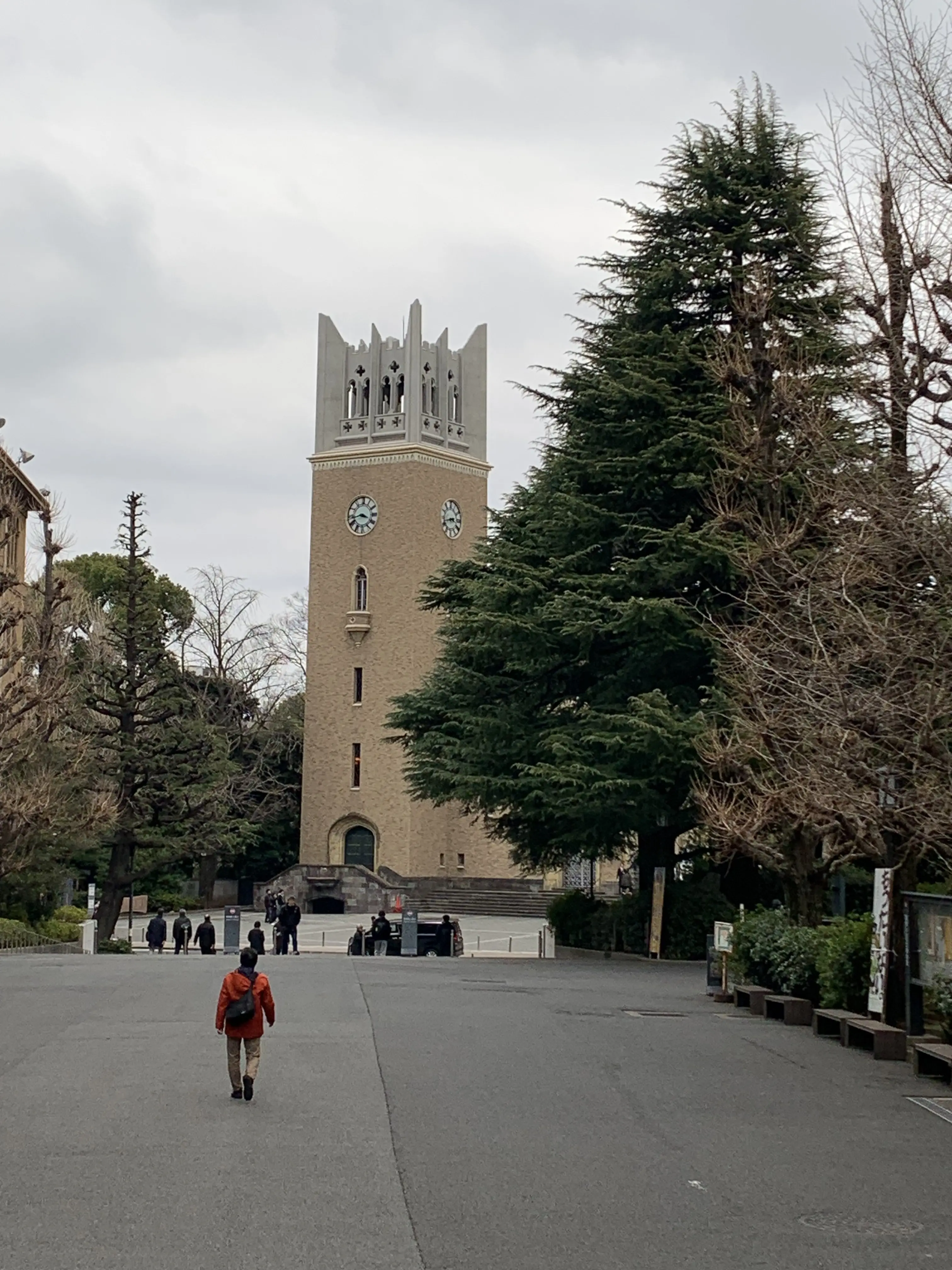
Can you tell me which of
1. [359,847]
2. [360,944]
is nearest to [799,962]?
[360,944]

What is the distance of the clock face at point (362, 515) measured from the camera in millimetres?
79938

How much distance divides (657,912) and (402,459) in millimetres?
47081

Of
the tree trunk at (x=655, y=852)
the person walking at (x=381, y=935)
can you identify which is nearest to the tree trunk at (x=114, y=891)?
the person walking at (x=381, y=935)

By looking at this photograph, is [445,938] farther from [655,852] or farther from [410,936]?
[655,852]

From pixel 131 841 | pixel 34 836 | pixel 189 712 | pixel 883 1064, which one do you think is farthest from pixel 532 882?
pixel 883 1064

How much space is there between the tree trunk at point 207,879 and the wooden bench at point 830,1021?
190 feet

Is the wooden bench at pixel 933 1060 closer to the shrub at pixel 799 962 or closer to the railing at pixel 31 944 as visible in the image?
the shrub at pixel 799 962

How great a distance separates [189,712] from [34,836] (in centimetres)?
3236

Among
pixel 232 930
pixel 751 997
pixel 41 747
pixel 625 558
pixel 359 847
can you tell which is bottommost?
pixel 751 997

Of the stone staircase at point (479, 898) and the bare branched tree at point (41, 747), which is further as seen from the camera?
the stone staircase at point (479, 898)

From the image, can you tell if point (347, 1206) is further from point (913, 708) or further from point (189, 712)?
point (189, 712)

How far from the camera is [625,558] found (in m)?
35.1

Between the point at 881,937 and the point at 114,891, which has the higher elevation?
the point at 114,891

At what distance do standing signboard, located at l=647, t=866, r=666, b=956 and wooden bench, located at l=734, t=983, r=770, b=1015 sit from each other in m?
8.97
